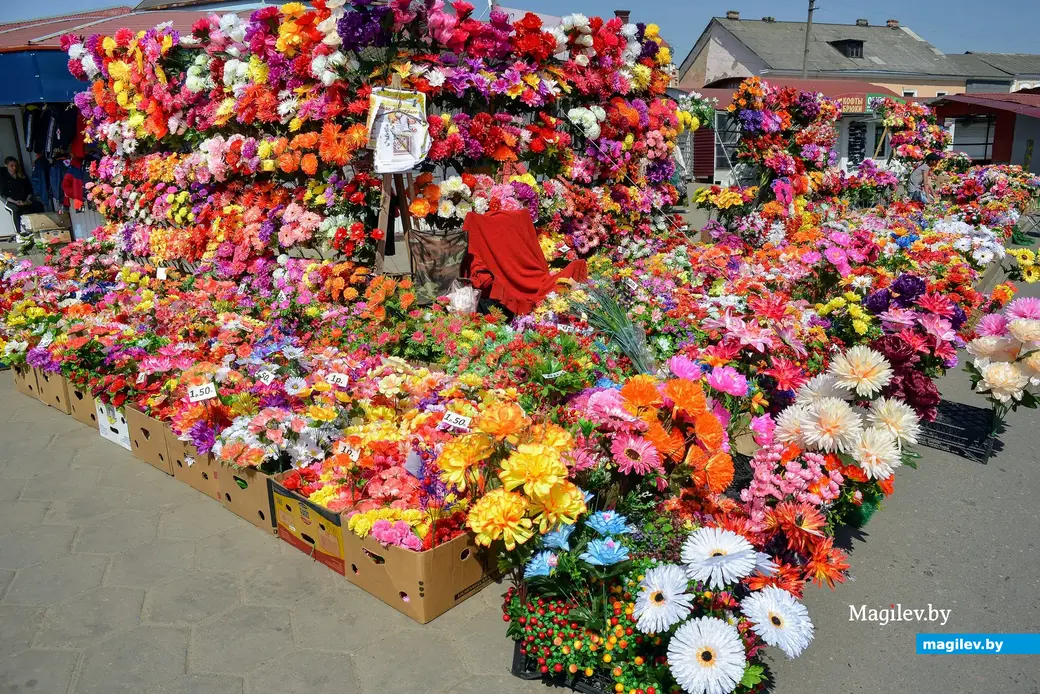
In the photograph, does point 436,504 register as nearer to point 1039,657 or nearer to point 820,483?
point 820,483

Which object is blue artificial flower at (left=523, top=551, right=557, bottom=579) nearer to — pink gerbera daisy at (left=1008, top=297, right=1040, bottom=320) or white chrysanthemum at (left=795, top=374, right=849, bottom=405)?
white chrysanthemum at (left=795, top=374, right=849, bottom=405)

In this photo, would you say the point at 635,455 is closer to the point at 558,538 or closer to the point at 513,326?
the point at 558,538

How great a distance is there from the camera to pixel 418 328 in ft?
17.3

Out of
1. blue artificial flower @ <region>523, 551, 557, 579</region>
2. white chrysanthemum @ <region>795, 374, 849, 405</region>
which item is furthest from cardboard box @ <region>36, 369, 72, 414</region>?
white chrysanthemum @ <region>795, 374, 849, 405</region>

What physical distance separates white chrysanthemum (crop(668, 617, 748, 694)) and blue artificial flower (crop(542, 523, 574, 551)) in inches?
18.9

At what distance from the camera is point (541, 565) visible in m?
2.39

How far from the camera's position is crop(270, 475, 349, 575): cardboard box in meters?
3.00

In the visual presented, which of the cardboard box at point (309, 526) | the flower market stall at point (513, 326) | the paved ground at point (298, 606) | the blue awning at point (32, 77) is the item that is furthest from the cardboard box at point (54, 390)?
the blue awning at point (32, 77)

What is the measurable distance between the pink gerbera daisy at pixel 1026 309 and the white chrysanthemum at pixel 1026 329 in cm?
4

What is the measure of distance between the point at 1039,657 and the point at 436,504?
229 centimetres

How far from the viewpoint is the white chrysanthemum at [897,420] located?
2.70 meters

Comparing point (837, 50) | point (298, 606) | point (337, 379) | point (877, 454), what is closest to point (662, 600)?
point (877, 454)

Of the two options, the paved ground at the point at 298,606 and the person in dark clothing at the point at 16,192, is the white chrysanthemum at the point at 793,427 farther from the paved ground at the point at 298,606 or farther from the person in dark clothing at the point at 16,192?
the person in dark clothing at the point at 16,192

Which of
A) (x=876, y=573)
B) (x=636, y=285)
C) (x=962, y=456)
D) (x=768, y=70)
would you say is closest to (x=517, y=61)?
(x=636, y=285)
